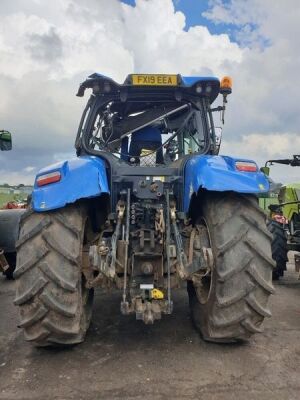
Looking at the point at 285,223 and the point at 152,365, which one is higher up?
the point at 285,223

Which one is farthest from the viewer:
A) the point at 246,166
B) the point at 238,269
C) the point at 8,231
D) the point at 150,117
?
the point at 8,231

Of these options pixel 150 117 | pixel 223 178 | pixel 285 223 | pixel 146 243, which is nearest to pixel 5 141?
pixel 150 117

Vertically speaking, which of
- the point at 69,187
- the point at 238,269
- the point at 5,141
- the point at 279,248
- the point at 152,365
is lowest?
the point at 152,365

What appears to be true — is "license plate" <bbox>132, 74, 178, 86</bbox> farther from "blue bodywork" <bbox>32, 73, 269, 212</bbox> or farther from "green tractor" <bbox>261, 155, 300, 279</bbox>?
"green tractor" <bbox>261, 155, 300, 279</bbox>

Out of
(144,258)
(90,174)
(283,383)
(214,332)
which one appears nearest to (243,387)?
(283,383)

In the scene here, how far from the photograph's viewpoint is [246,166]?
3.82m

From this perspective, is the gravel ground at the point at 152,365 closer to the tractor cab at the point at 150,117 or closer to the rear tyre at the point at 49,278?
the rear tyre at the point at 49,278

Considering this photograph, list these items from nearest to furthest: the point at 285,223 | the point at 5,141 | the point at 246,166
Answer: the point at 246,166 < the point at 5,141 < the point at 285,223

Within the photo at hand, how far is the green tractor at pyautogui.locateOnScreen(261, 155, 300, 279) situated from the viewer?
23.2ft

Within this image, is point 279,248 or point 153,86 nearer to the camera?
point 153,86

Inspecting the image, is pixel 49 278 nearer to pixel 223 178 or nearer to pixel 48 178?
pixel 48 178

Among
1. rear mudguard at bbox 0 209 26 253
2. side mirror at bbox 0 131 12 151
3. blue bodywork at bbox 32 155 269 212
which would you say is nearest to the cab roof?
blue bodywork at bbox 32 155 269 212

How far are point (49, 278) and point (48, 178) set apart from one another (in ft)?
2.80

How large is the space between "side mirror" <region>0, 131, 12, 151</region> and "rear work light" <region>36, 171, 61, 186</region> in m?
2.34
